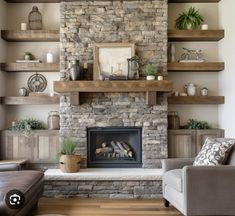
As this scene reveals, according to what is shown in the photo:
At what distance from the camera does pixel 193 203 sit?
3465mm

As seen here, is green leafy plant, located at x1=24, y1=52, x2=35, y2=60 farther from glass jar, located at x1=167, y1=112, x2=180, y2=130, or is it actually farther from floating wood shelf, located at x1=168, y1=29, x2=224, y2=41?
glass jar, located at x1=167, y1=112, x2=180, y2=130

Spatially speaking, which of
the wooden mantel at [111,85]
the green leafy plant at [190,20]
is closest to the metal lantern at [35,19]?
the wooden mantel at [111,85]

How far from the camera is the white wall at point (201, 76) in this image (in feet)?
19.2

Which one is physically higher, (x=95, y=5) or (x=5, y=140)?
(x=95, y=5)

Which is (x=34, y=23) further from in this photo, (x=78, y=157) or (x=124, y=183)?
(x=124, y=183)

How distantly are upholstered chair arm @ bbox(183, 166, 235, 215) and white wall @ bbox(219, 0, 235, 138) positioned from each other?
184cm

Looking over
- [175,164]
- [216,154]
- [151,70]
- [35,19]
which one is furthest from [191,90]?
[35,19]

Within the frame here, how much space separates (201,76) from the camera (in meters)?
5.87

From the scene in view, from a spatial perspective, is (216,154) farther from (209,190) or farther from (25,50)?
(25,50)

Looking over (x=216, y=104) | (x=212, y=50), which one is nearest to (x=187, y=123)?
(x=216, y=104)

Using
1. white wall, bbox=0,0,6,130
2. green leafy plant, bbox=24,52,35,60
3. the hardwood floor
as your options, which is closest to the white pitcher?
the hardwood floor

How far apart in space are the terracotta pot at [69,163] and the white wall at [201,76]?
1.92m

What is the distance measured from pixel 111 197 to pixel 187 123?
1.88m

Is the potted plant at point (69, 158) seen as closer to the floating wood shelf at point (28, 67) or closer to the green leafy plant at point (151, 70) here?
the floating wood shelf at point (28, 67)
